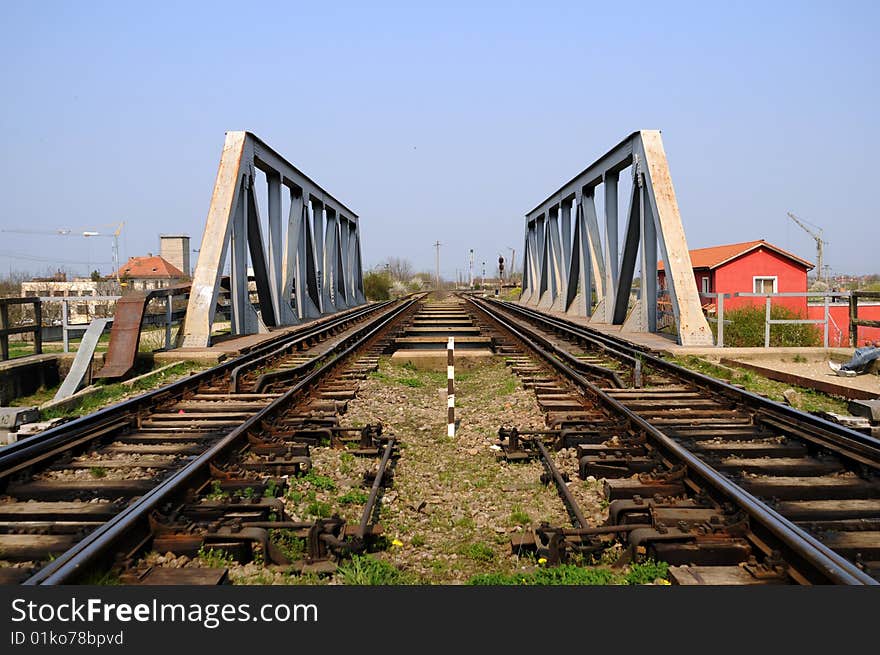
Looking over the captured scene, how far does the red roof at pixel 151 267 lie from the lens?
8343cm

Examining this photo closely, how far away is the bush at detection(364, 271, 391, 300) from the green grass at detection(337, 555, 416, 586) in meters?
50.3

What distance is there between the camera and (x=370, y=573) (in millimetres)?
3580

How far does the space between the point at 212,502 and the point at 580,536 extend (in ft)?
7.42

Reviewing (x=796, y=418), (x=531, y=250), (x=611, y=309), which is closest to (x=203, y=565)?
(x=796, y=418)

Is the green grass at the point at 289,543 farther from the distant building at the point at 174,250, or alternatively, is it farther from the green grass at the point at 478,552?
the distant building at the point at 174,250

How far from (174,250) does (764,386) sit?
95427 mm

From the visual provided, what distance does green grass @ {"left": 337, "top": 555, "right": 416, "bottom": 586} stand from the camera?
350cm

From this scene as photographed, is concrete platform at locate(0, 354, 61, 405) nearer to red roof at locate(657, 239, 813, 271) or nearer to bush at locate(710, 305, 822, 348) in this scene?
bush at locate(710, 305, 822, 348)

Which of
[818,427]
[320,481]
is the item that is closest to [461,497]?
[320,481]

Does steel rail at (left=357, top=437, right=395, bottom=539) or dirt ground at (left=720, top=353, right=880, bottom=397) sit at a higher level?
steel rail at (left=357, top=437, right=395, bottom=539)

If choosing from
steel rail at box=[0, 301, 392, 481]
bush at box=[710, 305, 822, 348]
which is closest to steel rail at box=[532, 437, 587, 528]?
steel rail at box=[0, 301, 392, 481]

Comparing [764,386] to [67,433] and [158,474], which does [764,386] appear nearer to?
[158,474]

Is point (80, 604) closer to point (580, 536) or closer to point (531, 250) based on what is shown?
point (580, 536)

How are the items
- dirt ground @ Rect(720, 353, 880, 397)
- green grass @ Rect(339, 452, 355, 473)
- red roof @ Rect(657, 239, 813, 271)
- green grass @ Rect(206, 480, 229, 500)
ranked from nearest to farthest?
1. green grass @ Rect(206, 480, 229, 500)
2. green grass @ Rect(339, 452, 355, 473)
3. dirt ground @ Rect(720, 353, 880, 397)
4. red roof @ Rect(657, 239, 813, 271)
